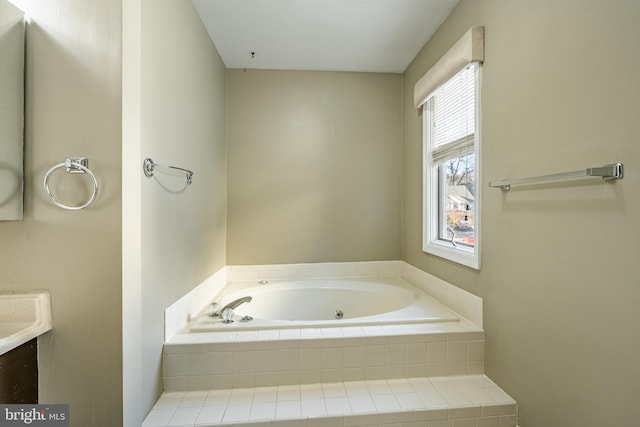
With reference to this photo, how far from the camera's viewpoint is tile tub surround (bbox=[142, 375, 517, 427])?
1241 millimetres

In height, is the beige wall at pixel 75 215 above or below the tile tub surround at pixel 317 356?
above

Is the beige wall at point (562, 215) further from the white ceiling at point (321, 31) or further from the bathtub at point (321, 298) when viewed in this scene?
the bathtub at point (321, 298)

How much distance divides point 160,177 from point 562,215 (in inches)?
66.6

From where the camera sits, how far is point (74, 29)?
1.02 metres

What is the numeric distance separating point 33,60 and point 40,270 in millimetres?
721

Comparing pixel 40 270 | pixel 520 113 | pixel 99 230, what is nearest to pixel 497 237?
pixel 520 113

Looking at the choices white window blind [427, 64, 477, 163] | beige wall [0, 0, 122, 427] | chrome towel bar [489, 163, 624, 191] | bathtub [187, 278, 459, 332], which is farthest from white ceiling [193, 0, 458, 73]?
bathtub [187, 278, 459, 332]

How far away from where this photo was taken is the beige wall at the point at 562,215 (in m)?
0.88

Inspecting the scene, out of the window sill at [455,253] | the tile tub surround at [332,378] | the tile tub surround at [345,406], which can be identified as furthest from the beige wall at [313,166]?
the tile tub surround at [345,406]

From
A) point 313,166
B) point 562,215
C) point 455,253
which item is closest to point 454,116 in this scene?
point 455,253

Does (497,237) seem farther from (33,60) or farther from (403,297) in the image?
(33,60)

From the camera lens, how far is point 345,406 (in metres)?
Answer: 1.30

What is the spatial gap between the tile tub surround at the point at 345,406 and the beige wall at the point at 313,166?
134cm

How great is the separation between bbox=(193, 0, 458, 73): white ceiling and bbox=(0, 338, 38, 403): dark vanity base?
1.93 meters
